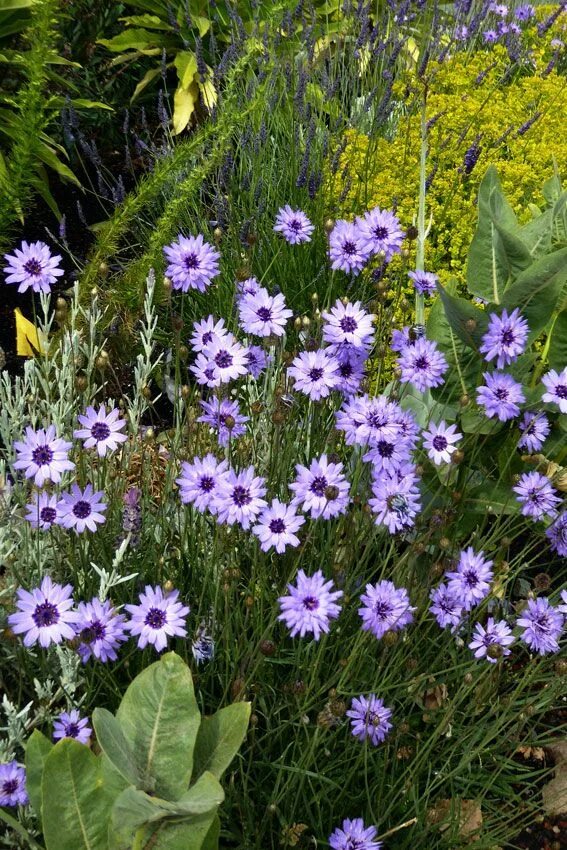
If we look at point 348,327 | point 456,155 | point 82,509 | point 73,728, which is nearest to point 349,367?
point 348,327

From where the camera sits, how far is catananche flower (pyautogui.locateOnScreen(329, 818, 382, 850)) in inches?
72.6

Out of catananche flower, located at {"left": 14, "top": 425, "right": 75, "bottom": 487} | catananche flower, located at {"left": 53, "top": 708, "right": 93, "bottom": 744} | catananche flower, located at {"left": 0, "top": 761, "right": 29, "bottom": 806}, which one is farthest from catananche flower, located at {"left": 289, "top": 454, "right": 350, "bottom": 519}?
catananche flower, located at {"left": 0, "top": 761, "right": 29, "bottom": 806}

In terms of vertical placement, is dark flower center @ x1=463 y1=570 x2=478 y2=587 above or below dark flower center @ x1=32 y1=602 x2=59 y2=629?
above

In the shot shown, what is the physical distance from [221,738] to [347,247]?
4.04ft

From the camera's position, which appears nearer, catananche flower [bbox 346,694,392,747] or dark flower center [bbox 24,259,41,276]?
catananche flower [bbox 346,694,392,747]

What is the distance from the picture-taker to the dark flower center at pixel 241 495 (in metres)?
1.83

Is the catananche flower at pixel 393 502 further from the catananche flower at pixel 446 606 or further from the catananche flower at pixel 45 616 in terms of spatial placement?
the catananche flower at pixel 45 616

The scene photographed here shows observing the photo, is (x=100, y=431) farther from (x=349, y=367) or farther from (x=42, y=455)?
(x=349, y=367)

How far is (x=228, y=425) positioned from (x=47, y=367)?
2.37 ft

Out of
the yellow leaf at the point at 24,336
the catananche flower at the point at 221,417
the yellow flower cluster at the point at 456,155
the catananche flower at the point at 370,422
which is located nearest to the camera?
the catananche flower at the point at 370,422

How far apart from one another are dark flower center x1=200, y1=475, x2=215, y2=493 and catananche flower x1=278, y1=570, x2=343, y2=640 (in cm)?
27

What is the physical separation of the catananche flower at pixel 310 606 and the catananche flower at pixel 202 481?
25cm

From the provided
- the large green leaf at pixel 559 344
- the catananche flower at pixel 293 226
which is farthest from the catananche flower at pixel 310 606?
the large green leaf at pixel 559 344

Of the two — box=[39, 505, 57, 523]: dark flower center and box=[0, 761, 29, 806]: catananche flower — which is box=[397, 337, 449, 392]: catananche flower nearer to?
box=[39, 505, 57, 523]: dark flower center
